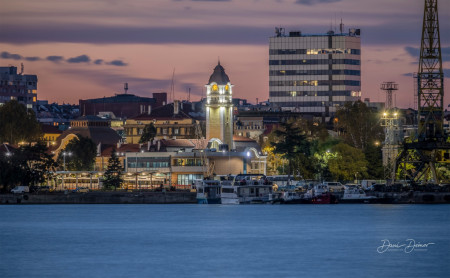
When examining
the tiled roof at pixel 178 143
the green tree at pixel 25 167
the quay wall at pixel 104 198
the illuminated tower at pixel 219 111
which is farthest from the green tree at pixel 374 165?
the green tree at pixel 25 167

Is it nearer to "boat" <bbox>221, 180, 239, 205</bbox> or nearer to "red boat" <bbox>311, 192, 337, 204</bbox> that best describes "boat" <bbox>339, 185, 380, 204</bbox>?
"red boat" <bbox>311, 192, 337, 204</bbox>

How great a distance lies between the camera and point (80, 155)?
193 m

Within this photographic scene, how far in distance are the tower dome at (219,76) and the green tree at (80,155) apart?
2113 cm

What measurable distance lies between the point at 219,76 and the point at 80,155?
24.5 m

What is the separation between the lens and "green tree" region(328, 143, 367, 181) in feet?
562

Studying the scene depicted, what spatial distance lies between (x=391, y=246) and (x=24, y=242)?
2892 cm

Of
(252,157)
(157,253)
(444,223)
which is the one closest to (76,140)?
(252,157)

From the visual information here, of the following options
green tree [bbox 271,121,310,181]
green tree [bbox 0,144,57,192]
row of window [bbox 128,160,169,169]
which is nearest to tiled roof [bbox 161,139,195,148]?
row of window [bbox 128,160,169,169]

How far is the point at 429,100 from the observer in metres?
155

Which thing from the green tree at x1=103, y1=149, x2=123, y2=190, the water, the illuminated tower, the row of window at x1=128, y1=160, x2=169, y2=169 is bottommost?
the water

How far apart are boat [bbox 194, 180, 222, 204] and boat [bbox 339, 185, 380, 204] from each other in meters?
15.0

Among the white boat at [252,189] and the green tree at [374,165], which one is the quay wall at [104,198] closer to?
the white boat at [252,189]

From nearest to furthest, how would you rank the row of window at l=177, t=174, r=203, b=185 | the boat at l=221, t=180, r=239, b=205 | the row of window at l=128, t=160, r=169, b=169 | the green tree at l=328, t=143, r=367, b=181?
the boat at l=221, t=180, r=239, b=205
the green tree at l=328, t=143, r=367, b=181
the row of window at l=177, t=174, r=203, b=185
the row of window at l=128, t=160, r=169, b=169

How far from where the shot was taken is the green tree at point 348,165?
171 meters
